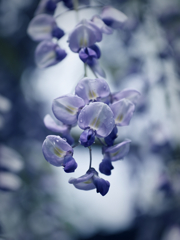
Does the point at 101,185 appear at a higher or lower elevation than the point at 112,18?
lower

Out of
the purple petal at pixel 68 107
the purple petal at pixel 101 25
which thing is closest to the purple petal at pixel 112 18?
the purple petal at pixel 101 25

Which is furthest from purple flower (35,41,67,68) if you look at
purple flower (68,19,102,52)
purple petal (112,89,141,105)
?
purple petal (112,89,141,105)

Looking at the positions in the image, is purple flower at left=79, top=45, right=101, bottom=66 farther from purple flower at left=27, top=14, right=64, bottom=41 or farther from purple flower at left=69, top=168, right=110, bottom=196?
purple flower at left=69, top=168, right=110, bottom=196

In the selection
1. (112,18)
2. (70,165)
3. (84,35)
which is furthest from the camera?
(112,18)

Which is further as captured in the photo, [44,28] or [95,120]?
[44,28]

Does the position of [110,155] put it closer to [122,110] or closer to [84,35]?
[122,110]

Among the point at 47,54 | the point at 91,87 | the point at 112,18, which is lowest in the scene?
the point at 91,87

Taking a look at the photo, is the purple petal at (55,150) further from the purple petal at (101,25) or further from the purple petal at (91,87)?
the purple petal at (101,25)

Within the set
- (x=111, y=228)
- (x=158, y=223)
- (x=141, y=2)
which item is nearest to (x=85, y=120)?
(x=141, y=2)

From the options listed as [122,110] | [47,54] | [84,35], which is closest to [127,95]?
[122,110]
